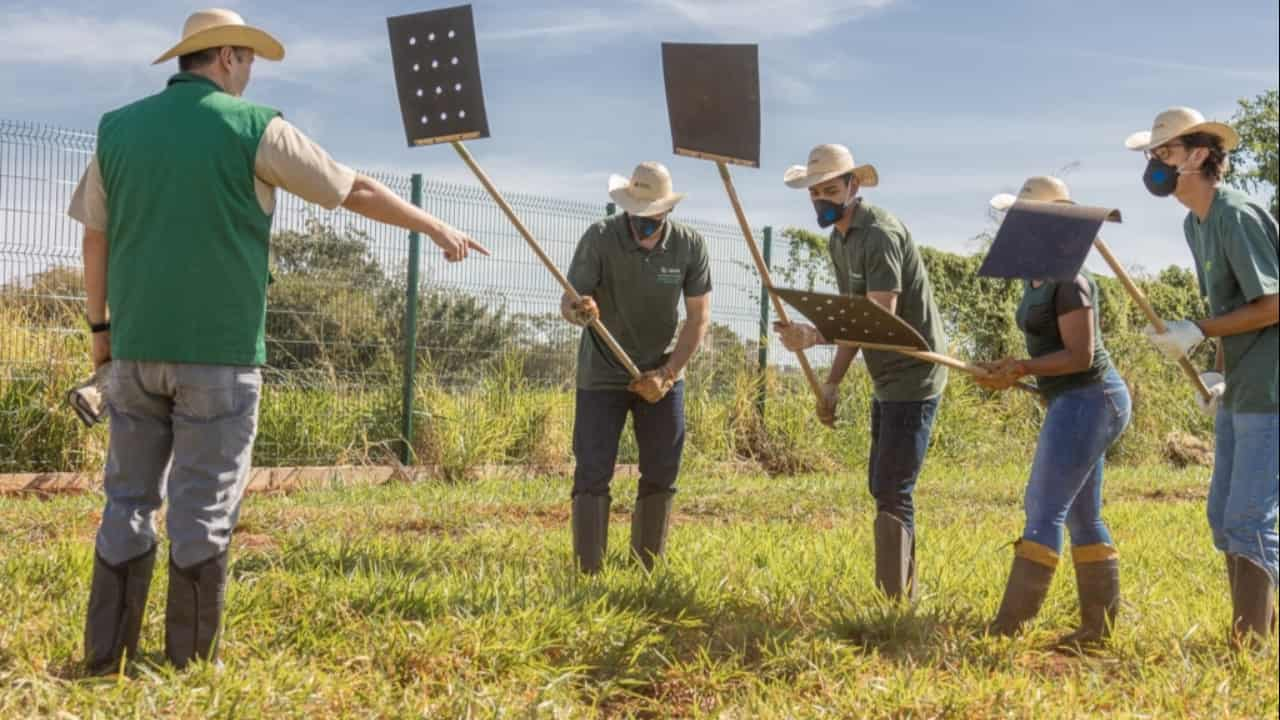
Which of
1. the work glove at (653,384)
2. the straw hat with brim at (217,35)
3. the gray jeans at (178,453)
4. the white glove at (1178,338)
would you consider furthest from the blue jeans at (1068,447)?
the straw hat with brim at (217,35)

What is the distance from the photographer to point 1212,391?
4707 mm

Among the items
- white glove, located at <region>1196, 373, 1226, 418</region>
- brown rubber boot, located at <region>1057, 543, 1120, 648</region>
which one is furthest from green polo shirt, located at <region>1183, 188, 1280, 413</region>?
brown rubber boot, located at <region>1057, 543, 1120, 648</region>

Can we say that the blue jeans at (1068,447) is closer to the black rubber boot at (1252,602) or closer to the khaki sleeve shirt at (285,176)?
the black rubber boot at (1252,602)

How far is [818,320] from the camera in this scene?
16.0ft

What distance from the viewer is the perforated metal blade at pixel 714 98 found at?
5.39m

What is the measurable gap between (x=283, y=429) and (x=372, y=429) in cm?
76

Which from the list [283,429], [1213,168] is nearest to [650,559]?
[1213,168]

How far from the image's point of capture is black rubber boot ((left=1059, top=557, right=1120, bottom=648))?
471 cm

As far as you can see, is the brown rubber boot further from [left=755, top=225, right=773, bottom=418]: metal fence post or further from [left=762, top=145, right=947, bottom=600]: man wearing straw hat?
[left=755, top=225, right=773, bottom=418]: metal fence post

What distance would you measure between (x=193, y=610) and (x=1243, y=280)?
3683 millimetres

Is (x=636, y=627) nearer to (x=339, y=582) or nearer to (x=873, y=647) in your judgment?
(x=873, y=647)

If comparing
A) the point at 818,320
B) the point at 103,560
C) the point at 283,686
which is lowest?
the point at 283,686

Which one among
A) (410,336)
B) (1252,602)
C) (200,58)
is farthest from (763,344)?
(200,58)

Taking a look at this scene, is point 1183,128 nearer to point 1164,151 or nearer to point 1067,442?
point 1164,151
